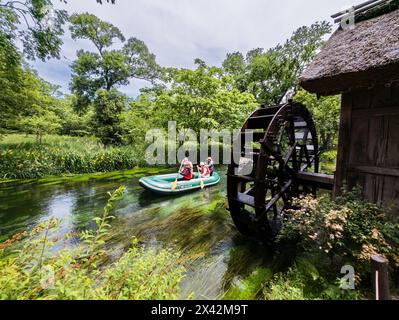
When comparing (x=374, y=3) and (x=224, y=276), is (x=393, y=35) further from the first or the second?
(x=224, y=276)

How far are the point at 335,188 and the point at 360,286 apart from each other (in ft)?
5.10

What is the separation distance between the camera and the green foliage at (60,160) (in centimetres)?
853

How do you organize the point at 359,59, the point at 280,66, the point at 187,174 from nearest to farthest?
the point at 359,59, the point at 187,174, the point at 280,66

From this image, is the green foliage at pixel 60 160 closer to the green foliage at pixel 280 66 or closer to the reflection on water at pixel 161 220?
the reflection on water at pixel 161 220

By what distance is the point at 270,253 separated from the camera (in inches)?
150

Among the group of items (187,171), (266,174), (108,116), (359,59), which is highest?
(108,116)

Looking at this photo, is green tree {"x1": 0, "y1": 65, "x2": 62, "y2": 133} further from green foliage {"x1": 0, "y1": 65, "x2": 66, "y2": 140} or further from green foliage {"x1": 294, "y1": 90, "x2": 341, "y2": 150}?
green foliage {"x1": 294, "y1": 90, "x2": 341, "y2": 150}

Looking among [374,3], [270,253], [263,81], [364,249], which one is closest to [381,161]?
[364,249]

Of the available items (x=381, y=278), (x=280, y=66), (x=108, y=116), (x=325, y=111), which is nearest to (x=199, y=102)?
(x=325, y=111)

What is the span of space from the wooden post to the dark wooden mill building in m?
1.65

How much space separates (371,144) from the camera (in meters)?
3.04

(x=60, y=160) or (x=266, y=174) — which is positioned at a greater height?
(x=266, y=174)

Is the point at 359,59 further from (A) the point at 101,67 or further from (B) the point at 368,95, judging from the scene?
(A) the point at 101,67

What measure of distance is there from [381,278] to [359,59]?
2788 mm
